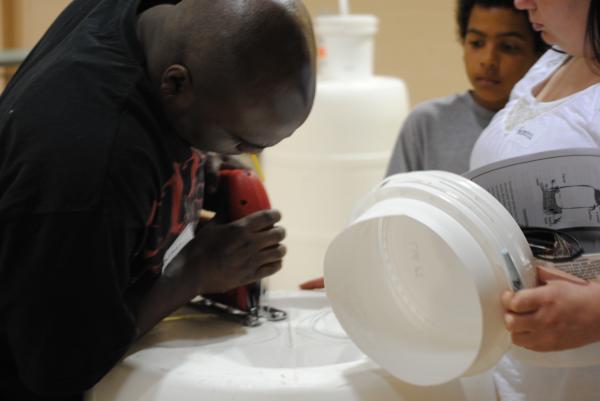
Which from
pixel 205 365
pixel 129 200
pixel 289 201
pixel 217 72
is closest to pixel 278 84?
pixel 217 72

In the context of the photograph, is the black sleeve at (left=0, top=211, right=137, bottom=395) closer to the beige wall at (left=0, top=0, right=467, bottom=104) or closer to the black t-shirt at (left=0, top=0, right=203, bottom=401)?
the black t-shirt at (left=0, top=0, right=203, bottom=401)

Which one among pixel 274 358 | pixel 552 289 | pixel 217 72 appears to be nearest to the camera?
pixel 552 289

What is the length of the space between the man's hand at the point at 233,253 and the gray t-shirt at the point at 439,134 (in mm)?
666

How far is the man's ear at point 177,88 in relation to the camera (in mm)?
770

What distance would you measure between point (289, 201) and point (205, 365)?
1.16m

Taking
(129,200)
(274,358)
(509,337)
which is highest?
(129,200)

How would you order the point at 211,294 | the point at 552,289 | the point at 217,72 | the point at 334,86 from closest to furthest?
the point at 552,289, the point at 217,72, the point at 211,294, the point at 334,86

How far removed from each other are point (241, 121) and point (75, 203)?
→ 7.5 inches

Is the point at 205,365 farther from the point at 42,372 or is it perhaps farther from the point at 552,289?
the point at 552,289

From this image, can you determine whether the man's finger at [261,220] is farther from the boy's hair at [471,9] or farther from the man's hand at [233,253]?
the boy's hair at [471,9]

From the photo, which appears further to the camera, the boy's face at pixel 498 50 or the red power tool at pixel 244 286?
the boy's face at pixel 498 50

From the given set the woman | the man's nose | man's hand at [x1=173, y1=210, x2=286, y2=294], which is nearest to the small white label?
man's hand at [x1=173, y1=210, x2=286, y2=294]

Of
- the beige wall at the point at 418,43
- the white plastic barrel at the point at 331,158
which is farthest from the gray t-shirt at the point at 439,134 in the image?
the beige wall at the point at 418,43

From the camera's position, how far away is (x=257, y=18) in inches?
29.9
